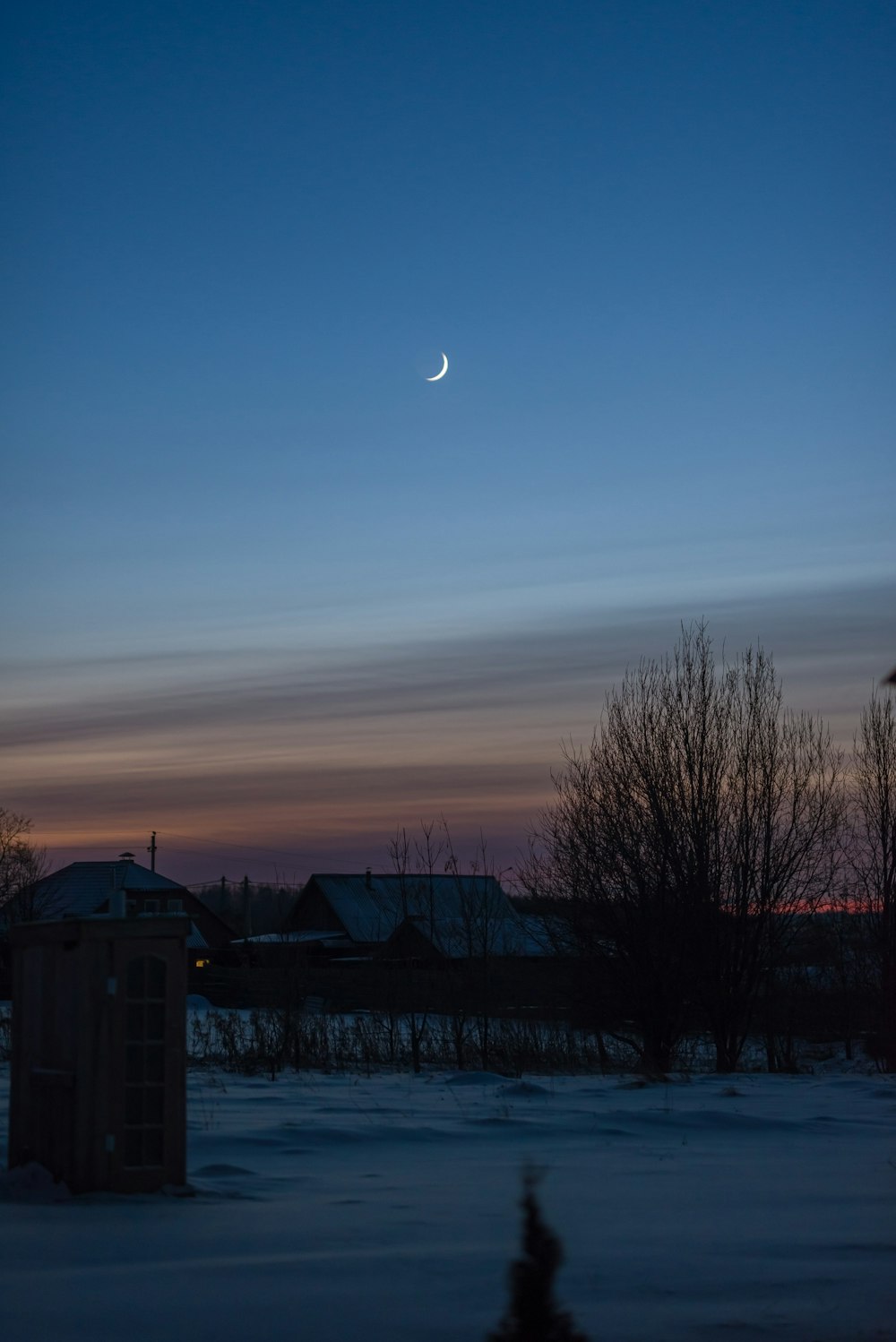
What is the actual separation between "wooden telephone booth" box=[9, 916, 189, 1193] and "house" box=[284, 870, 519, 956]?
13.1 metres

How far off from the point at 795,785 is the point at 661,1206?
1714cm

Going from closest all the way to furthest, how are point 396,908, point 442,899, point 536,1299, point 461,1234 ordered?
1. point 536,1299
2. point 461,1234
3. point 442,899
4. point 396,908

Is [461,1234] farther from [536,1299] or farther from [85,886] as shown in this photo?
[85,886]

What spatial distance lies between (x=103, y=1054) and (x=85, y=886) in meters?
53.7

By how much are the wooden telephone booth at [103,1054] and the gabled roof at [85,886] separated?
48.1 meters

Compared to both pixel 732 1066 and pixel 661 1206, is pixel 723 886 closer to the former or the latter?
pixel 732 1066

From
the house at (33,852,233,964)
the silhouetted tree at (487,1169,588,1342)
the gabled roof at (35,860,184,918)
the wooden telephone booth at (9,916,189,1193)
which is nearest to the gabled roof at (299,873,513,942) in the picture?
the wooden telephone booth at (9,916,189,1193)

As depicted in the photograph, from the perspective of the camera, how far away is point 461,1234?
6.37 m

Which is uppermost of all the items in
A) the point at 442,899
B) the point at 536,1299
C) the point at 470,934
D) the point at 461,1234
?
the point at 442,899

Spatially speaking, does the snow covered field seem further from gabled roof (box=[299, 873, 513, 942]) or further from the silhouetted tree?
gabled roof (box=[299, 873, 513, 942])

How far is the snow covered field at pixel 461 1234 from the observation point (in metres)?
4.83

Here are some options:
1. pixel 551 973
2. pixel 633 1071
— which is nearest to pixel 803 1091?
pixel 633 1071

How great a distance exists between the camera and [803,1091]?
14.5m

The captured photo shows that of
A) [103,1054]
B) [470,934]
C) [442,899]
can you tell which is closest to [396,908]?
[442,899]
